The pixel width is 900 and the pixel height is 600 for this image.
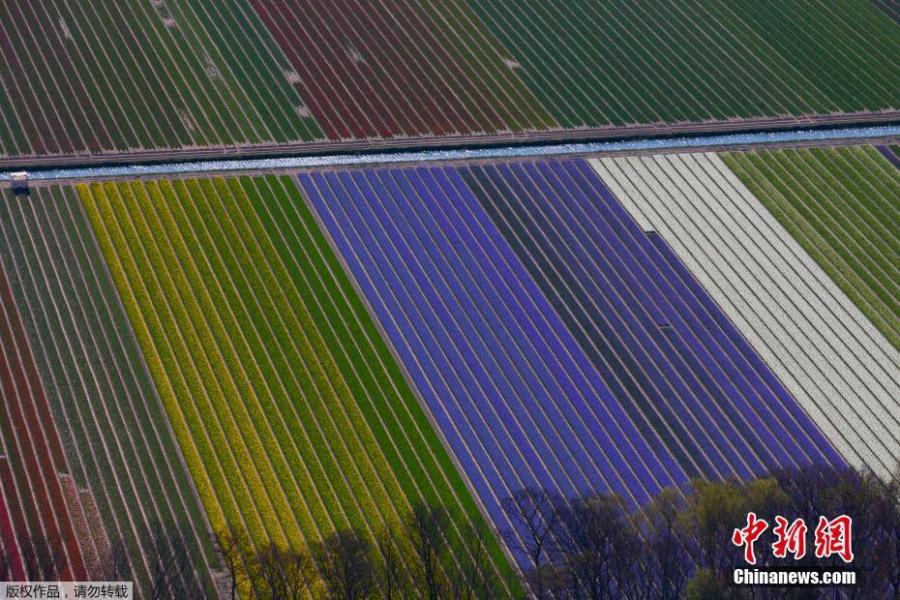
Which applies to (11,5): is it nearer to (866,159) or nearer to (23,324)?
(23,324)

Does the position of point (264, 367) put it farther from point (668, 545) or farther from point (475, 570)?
point (668, 545)

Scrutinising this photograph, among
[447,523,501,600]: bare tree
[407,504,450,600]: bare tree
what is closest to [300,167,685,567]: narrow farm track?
[447,523,501,600]: bare tree

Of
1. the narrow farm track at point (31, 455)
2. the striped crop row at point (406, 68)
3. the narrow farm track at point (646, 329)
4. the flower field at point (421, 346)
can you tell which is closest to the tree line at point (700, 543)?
the flower field at point (421, 346)

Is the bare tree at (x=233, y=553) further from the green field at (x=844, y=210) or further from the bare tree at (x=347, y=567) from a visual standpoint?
the green field at (x=844, y=210)

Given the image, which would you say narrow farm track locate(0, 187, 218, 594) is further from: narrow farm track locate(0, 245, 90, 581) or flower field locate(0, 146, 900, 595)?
narrow farm track locate(0, 245, 90, 581)

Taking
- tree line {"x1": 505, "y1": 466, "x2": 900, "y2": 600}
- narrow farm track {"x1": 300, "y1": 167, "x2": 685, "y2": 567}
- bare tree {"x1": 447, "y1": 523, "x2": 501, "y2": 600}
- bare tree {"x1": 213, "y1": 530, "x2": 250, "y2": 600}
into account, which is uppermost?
narrow farm track {"x1": 300, "y1": 167, "x2": 685, "y2": 567}
